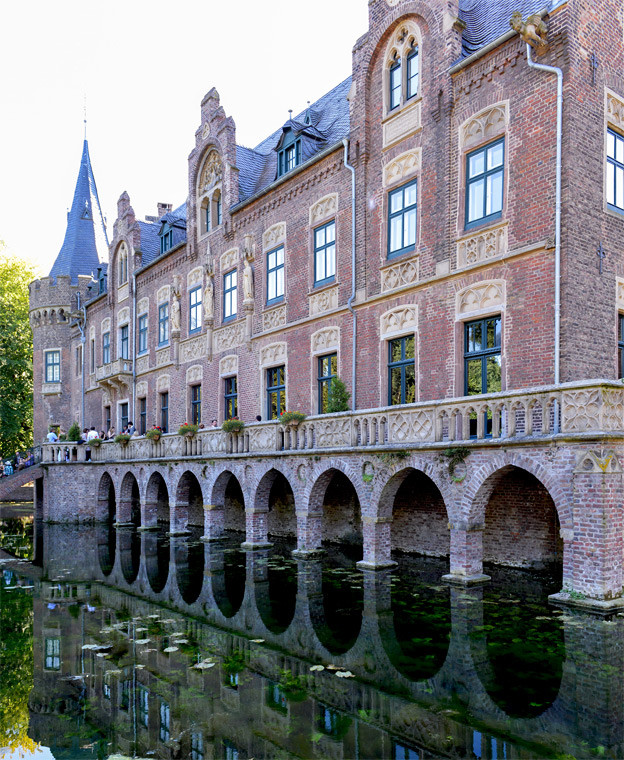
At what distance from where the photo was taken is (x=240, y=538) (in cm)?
2155

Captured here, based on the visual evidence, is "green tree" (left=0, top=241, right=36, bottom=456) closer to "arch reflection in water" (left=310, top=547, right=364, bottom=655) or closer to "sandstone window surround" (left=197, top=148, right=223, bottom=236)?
"sandstone window surround" (left=197, top=148, right=223, bottom=236)

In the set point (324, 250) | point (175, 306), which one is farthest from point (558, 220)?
point (175, 306)

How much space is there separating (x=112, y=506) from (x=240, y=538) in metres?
11.8

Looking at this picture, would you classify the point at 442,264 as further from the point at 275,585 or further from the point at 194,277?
the point at 194,277

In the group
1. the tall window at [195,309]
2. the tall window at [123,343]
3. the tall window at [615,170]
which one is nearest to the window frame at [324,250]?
the tall window at [615,170]

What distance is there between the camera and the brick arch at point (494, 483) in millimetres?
10789

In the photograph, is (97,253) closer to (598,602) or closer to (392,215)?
(392,215)

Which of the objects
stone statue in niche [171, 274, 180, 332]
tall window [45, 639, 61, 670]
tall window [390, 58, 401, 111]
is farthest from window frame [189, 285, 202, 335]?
tall window [45, 639, 61, 670]

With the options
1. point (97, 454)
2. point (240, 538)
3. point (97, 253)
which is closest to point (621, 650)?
point (240, 538)

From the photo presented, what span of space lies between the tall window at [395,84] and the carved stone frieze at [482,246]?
4718 mm

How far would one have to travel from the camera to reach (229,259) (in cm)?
2398

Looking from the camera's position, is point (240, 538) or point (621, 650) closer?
point (621, 650)

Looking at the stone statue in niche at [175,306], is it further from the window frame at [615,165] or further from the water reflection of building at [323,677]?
the window frame at [615,165]

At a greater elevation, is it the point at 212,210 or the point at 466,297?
the point at 212,210
